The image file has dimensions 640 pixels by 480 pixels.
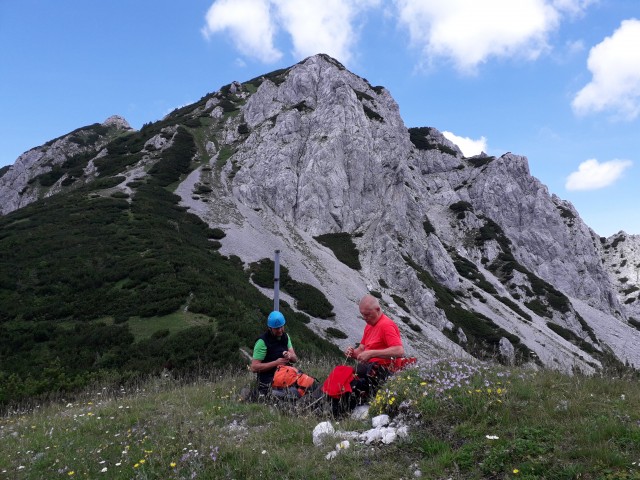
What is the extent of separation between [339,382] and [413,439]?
190 centimetres

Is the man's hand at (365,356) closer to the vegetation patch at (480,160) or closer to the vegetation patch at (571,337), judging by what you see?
the vegetation patch at (571,337)

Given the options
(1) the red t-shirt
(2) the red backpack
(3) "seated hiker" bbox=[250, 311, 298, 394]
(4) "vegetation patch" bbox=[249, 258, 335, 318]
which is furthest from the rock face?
(2) the red backpack

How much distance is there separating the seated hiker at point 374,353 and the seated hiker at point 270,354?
141 cm

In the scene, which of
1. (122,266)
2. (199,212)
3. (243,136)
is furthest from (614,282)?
(122,266)

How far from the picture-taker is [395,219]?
58812 millimetres

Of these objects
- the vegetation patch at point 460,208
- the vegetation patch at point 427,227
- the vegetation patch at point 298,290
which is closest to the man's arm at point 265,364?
the vegetation patch at point 298,290

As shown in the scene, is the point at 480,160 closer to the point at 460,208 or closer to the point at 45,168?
the point at 460,208

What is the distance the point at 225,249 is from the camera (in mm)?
38781

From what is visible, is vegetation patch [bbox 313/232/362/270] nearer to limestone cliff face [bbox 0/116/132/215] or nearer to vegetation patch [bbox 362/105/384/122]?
vegetation patch [bbox 362/105/384/122]

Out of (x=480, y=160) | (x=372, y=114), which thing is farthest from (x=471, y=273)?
(x=480, y=160)

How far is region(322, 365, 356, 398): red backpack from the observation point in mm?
6059

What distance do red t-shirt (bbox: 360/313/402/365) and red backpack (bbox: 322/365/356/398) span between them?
0.53 meters

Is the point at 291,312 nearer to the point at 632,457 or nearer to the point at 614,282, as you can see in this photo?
the point at 632,457

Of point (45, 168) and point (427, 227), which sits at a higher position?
point (427, 227)
